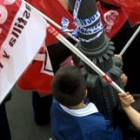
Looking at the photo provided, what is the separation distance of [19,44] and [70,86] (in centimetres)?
→ 23

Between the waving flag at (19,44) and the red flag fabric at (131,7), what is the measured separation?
695mm

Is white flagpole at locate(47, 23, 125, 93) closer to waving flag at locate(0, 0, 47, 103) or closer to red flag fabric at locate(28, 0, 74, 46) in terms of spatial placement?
waving flag at locate(0, 0, 47, 103)

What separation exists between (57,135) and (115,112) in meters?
0.24

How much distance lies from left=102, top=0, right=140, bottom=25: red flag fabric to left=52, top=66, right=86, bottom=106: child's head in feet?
2.32

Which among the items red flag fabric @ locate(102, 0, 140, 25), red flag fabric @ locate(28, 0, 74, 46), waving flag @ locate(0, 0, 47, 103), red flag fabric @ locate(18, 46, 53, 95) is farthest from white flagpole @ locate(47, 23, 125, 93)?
red flag fabric @ locate(102, 0, 140, 25)

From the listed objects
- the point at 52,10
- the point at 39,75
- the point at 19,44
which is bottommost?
the point at 39,75

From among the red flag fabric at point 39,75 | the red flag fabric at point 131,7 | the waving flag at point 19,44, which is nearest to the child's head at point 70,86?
the waving flag at point 19,44

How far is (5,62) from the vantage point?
150cm

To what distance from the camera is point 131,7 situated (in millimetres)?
2141

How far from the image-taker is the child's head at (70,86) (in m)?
1.48

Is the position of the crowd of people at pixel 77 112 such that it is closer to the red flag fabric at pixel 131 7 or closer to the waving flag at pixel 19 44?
the waving flag at pixel 19 44

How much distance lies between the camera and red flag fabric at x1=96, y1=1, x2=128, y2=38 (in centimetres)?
207

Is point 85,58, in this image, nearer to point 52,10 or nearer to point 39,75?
point 39,75

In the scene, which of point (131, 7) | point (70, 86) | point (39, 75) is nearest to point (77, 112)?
point (70, 86)
